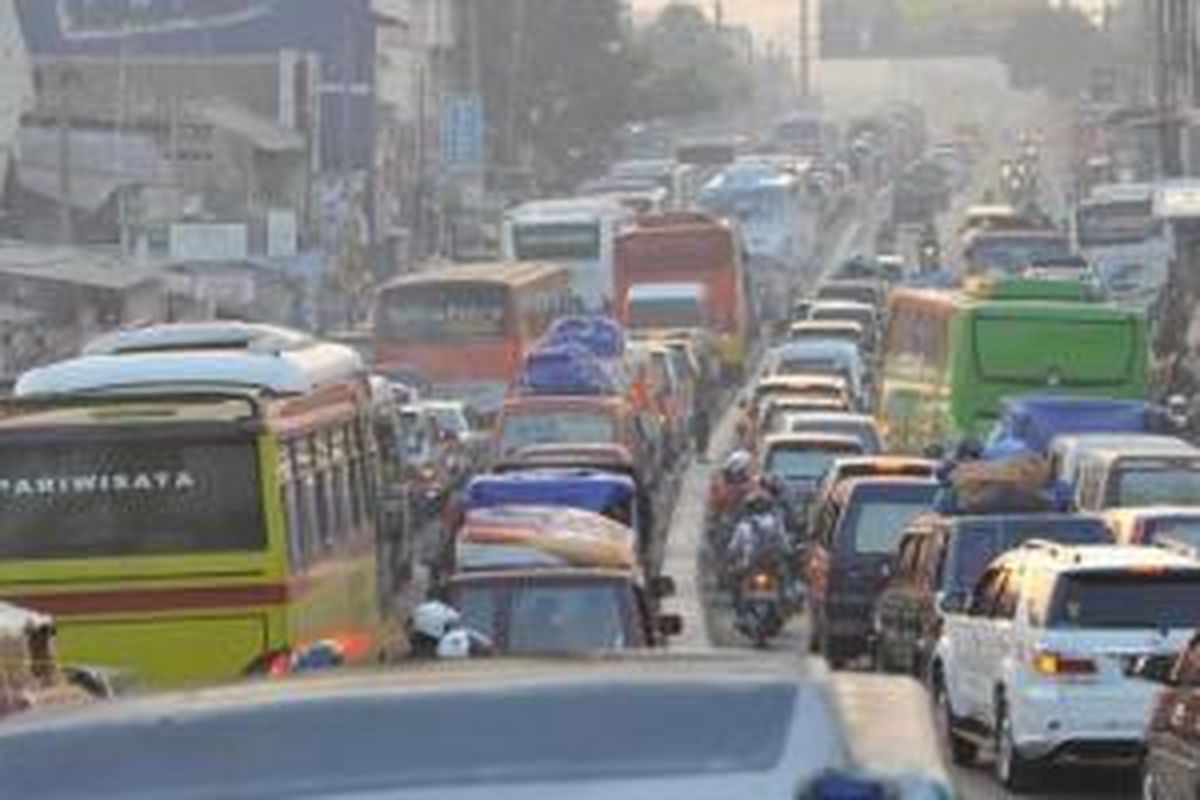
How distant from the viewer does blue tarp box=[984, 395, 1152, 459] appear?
38.2 metres

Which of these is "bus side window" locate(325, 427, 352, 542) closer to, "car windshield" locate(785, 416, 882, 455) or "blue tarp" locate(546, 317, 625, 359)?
"car windshield" locate(785, 416, 882, 455)

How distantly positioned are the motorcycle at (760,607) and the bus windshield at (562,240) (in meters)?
47.1

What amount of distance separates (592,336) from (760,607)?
2319 centimetres

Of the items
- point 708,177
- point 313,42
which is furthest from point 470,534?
point 708,177

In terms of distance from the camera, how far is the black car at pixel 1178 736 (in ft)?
51.2

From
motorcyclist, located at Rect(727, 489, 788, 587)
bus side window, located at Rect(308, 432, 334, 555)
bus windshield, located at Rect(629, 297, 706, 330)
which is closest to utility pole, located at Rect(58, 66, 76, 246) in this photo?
bus windshield, located at Rect(629, 297, 706, 330)

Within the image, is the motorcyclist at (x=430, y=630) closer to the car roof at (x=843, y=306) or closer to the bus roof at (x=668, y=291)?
the bus roof at (x=668, y=291)

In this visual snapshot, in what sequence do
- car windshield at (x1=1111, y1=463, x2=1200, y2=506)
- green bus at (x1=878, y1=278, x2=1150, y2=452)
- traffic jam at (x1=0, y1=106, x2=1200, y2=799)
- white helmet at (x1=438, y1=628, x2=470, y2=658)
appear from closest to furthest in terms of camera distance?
1. traffic jam at (x1=0, y1=106, x2=1200, y2=799)
2. white helmet at (x1=438, y1=628, x2=470, y2=658)
3. car windshield at (x1=1111, y1=463, x2=1200, y2=506)
4. green bus at (x1=878, y1=278, x2=1150, y2=452)

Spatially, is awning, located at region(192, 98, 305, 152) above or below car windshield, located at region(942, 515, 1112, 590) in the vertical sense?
above

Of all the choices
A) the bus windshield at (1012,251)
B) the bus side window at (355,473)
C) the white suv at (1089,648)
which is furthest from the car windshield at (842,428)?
the bus windshield at (1012,251)

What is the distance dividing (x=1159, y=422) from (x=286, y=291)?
135 feet

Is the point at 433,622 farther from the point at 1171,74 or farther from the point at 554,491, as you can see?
the point at 1171,74

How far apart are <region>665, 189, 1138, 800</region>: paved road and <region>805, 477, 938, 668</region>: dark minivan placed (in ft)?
1.41

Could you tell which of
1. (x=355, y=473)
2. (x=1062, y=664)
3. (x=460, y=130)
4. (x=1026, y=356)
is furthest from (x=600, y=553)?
(x=460, y=130)
